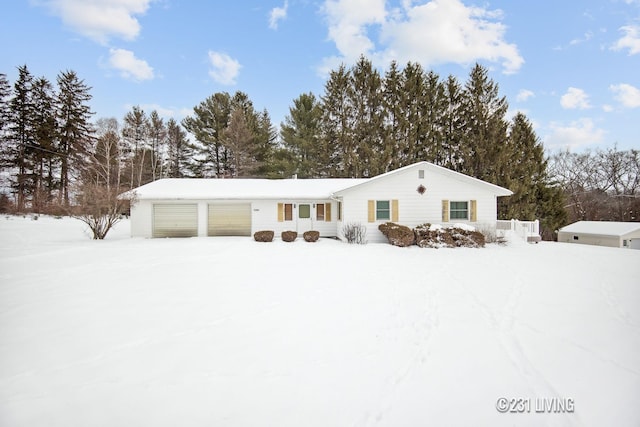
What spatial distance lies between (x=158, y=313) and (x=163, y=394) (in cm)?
222

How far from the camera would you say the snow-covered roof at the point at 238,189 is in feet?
47.9

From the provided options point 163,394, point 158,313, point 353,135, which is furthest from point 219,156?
point 163,394

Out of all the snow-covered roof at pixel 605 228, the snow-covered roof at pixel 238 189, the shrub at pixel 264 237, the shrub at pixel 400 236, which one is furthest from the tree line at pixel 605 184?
the shrub at pixel 264 237

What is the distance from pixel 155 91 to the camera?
5.39 metres

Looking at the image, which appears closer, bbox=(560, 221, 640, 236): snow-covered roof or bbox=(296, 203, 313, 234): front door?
bbox=(560, 221, 640, 236): snow-covered roof

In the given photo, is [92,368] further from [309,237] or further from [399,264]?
[309,237]

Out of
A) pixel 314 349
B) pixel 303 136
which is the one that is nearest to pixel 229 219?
pixel 303 136

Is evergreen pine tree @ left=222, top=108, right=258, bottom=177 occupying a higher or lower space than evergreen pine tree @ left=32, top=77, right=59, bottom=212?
higher

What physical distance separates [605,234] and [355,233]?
1436cm

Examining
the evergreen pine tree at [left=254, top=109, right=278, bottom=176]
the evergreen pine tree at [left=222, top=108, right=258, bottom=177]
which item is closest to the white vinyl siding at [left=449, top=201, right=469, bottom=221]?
the evergreen pine tree at [left=254, top=109, right=278, bottom=176]

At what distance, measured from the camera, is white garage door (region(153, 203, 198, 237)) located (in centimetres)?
1484

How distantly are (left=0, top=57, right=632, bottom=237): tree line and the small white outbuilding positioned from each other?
2.98m

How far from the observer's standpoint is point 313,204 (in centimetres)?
1564

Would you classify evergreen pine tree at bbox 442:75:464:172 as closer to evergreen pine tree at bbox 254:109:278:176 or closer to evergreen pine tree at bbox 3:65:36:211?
evergreen pine tree at bbox 254:109:278:176
